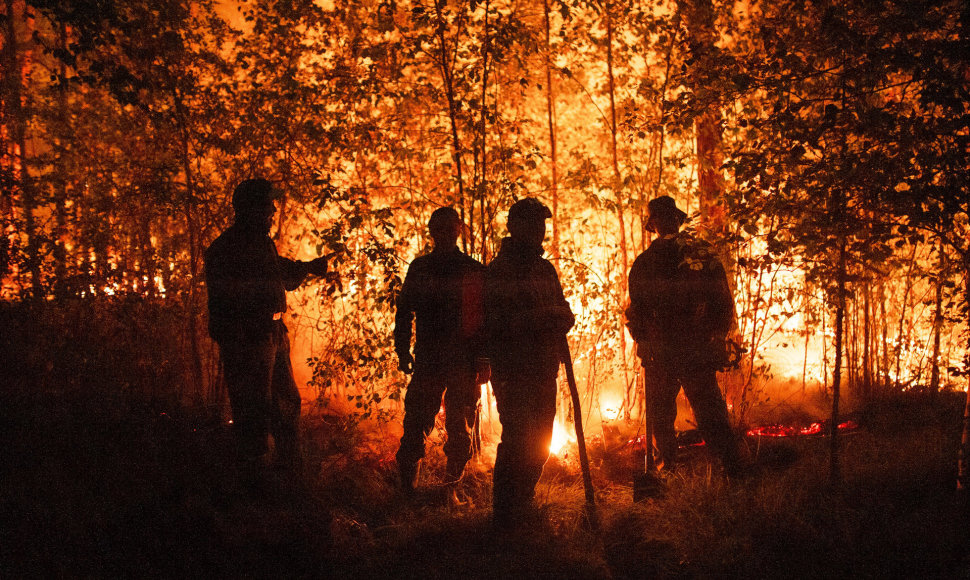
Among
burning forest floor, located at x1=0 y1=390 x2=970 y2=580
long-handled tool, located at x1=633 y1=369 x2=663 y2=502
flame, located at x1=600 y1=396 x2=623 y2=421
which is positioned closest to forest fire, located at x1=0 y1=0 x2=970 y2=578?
burning forest floor, located at x1=0 y1=390 x2=970 y2=580

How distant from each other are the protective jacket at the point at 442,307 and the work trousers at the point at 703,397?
4.68 feet

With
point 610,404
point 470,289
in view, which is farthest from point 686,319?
point 610,404

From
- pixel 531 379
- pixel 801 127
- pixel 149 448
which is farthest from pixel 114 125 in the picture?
pixel 801 127

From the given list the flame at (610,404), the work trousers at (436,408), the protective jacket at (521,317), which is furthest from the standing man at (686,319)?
the flame at (610,404)

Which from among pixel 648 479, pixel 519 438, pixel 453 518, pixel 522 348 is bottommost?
pixel 453 518

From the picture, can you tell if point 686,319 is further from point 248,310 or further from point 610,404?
point 610,404

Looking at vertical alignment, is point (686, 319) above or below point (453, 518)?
above

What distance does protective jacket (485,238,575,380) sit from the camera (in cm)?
326

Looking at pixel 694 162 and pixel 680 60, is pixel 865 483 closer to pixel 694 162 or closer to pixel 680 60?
pixel 694 162

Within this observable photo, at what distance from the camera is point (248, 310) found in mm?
3914

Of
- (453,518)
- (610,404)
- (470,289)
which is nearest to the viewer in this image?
(453,518)

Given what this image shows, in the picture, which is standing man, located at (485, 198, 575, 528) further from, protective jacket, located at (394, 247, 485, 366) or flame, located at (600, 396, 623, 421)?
flame, located at (600, 396, 623, 421)

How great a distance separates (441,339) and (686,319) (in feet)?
5.99

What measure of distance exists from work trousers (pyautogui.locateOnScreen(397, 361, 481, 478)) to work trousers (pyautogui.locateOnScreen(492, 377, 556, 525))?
3.20 ft
